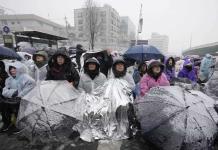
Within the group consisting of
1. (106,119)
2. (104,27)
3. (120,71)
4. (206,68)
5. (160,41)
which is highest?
(104,27)

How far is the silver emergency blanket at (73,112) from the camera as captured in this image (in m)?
3.17

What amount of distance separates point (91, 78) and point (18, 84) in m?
1.64

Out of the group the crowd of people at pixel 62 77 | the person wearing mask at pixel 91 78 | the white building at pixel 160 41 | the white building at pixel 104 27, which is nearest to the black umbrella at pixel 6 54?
the crowd of people at pixel 62 77

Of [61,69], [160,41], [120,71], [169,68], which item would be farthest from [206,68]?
[160,41]

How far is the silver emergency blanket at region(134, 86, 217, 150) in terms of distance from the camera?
2709 millimetres

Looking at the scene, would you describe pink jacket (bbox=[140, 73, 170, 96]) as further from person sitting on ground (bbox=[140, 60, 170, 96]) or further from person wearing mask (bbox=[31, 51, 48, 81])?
person wearing mask (bbox=[31, 51, 48, 81])

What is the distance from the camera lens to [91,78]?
443 cm

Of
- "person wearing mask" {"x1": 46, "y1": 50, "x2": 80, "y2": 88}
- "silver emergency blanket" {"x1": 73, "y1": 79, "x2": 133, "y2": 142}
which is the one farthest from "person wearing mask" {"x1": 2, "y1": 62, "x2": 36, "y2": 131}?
"silver emergency blanket" {"x1": 73, "y1": 79, "x2": 133, "y2": 142}

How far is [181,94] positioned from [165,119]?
0.63 meters

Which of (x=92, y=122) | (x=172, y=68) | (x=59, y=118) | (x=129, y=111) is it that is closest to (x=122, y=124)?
(x=129, y=111)

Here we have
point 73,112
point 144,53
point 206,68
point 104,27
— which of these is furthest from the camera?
point 104,27

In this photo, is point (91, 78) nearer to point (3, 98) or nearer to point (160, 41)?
point (3, 98)

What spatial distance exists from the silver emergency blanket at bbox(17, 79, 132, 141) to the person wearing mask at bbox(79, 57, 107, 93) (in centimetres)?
44

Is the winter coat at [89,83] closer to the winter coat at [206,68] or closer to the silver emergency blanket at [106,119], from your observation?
the silver emergency blanket at [106,119]
